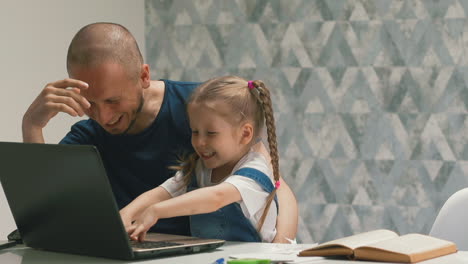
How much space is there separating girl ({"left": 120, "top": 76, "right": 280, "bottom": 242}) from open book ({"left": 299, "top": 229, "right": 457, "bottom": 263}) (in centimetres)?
35

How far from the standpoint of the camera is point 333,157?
3.44 metres

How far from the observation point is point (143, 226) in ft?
4.77

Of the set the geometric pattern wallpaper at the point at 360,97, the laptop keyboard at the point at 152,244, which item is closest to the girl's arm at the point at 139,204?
the laptop keyboard at the point at 152,244

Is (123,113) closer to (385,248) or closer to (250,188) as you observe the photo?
(250,188)

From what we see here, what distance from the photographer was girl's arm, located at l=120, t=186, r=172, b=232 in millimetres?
1733

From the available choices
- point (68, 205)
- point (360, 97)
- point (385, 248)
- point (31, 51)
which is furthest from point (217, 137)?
point (360, 97)

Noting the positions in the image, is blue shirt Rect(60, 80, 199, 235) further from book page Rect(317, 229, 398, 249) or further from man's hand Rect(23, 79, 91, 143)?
book page Rect(317, 229, 398, 249)

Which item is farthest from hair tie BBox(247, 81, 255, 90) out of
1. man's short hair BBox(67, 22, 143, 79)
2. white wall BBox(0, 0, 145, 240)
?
white wall BBox(0, 0, 145, 240)

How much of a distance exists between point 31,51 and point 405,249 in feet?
7.21

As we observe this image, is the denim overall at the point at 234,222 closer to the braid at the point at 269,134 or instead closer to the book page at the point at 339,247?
the braid at the point at 269,134

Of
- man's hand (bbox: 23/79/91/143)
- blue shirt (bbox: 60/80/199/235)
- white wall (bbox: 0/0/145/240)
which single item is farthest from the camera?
white wall (bbox: 0/0/145/240)

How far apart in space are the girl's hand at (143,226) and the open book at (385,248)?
311 millimetres

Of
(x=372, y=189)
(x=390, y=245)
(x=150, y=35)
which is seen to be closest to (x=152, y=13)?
(x=150, y=35)

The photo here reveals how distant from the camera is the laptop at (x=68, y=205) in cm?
127
